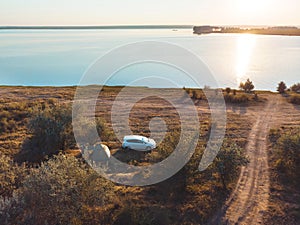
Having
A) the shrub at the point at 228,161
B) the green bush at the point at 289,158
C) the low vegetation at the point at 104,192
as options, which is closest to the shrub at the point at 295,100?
the green bush at the point at 289,158

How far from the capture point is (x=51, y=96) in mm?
37688

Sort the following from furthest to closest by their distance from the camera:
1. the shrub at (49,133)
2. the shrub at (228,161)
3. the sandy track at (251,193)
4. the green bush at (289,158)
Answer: the shrub at (49,133) → the green bush at (289,158) → the shrub at (228,161) → the sandy track at (251,193)

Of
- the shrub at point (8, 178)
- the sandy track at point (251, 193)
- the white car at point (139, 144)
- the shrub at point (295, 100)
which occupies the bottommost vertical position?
the sandy track at point (251, 193)

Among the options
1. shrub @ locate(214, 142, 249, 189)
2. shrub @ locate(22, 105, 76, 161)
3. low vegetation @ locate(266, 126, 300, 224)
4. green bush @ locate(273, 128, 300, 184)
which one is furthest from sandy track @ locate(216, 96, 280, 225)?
shrub @ locate(22, 105, 76, 161)

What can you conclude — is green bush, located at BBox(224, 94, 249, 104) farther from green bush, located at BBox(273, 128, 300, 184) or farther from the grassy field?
green bush, located at BBox(273, 128, 300, 184)

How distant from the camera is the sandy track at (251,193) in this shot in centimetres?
A: 1192

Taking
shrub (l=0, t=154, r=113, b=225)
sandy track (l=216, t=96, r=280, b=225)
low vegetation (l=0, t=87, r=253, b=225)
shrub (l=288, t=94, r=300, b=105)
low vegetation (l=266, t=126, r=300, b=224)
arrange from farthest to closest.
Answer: shrub (l=288, t=94, r=300, b=105) < low vegetation (l=266, t=126, r=300, b=224) < sandy track (l=216, t=96, r=280, b=225) < low vegetation (l=0, t=87, r=253, b=225) < shrub (l=0, t=154, r=113, b=225)

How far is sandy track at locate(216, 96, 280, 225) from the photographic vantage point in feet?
39.1

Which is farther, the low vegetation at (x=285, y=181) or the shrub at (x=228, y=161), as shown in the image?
the shrub at (x=228, y=161)

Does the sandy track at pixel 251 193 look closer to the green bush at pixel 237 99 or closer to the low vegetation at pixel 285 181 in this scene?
the low vegetation at pixel 285 181

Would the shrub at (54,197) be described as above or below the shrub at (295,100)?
below

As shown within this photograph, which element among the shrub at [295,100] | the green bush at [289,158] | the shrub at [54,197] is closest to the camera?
the shrub at [54,197]

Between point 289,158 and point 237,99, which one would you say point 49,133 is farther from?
point 237,99

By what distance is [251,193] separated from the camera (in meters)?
13.7
